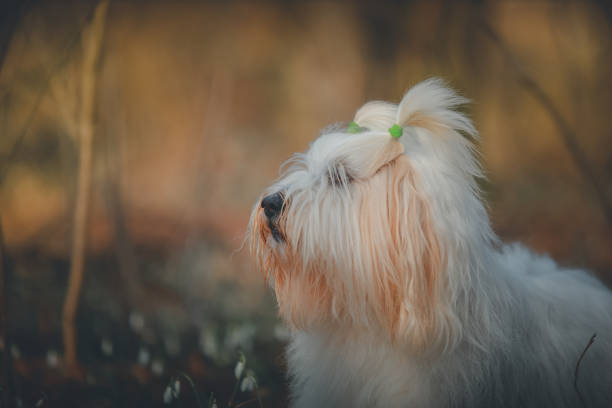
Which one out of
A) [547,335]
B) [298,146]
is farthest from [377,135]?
[298,146]

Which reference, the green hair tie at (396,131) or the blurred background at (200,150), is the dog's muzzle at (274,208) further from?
the blurred background at (200,150)

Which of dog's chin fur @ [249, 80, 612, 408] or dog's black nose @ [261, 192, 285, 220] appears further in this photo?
dog's black nose @ [261, 192, 285, 220]

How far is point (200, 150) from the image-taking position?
4.72 m

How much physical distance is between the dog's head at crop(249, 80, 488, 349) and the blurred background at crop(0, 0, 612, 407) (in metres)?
0.66

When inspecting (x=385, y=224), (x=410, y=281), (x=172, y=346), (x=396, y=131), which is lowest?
(x=172, y=346)

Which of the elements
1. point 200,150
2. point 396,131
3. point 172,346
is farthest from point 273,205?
point 200,150

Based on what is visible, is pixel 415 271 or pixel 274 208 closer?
pixel 415 271

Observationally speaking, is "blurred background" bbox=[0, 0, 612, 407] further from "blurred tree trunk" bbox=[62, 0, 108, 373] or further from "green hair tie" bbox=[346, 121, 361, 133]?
"green hair tie" bbox=[346, 121, 361, 133]

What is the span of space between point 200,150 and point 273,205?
307 centimetres

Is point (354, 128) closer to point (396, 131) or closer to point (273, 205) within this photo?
point (396, 131)

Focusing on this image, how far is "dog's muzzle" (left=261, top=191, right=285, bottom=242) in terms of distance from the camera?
1.89 metres

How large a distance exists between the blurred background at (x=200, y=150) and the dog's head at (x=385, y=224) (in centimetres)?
66

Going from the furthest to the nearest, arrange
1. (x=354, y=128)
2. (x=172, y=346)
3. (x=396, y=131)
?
(x=172, y=346) < (x=354, y=128) < (x=396, y=131)

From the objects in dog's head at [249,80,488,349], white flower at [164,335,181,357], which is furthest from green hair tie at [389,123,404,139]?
white flower at [164,335,181,357]
